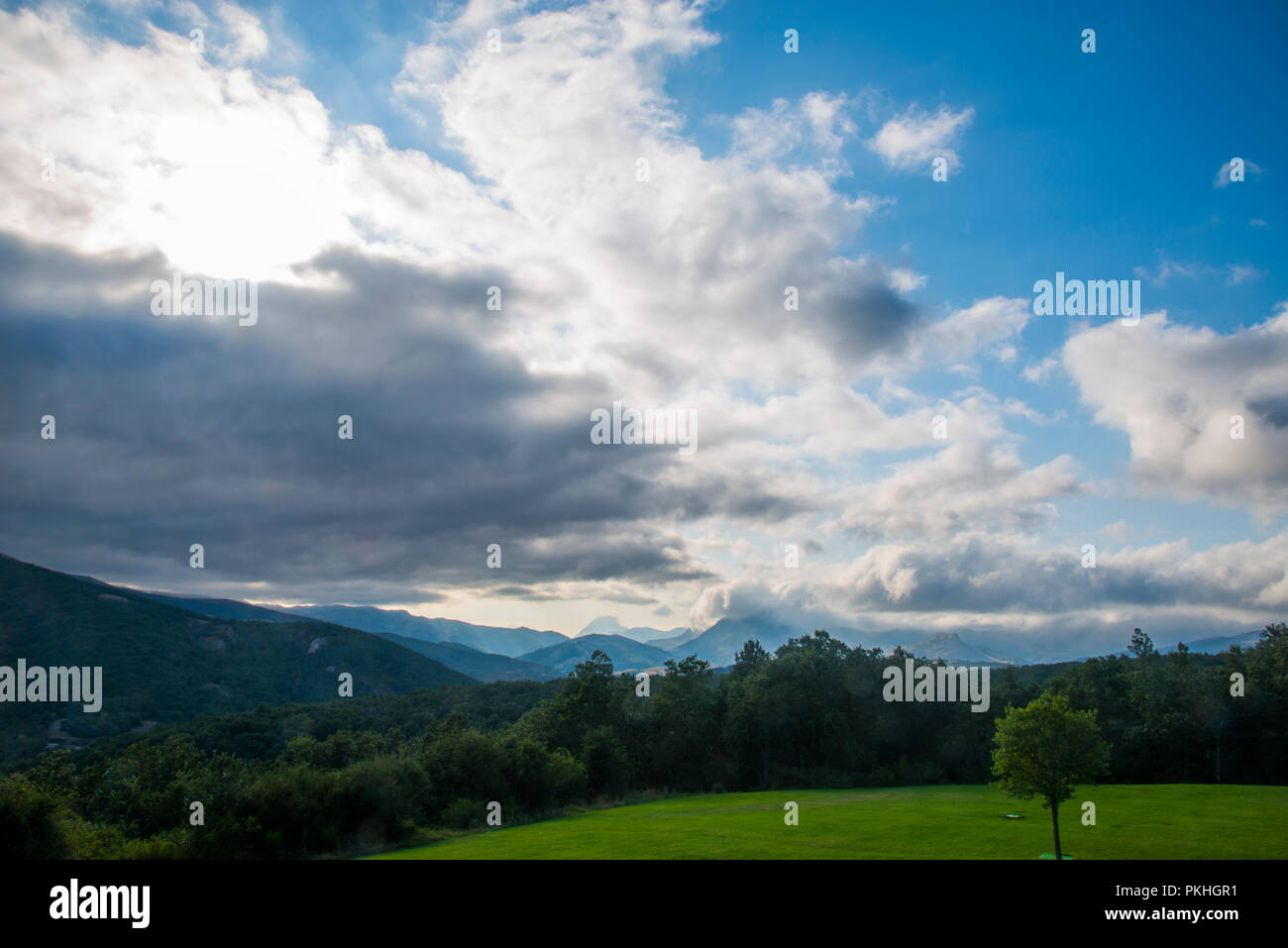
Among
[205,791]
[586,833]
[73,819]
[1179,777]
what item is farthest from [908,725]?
[73,819]

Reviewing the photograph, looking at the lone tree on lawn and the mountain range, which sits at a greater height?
the lone tree on lawn

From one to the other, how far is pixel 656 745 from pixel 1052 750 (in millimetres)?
59359

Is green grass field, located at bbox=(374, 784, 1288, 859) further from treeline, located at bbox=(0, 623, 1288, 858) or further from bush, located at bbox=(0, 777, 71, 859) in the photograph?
bush, located at bbox=(0, 777, 71, 859)

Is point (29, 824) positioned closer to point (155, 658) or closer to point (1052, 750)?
point (1052, 750)

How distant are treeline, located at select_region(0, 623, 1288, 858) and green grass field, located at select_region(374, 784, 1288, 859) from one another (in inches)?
204

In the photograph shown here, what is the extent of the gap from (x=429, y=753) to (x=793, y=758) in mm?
46247

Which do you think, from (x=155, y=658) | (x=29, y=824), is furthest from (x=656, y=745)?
(x=155, y=658)

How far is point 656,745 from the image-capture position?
77375mm

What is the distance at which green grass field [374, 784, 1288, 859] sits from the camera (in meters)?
31.8

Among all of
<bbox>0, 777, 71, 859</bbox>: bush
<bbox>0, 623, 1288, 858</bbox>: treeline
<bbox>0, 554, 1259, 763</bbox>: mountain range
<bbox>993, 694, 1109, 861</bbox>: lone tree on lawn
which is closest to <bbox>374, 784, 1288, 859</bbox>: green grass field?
<bbox>0, 623, 1288, 858</bbox>: treeline

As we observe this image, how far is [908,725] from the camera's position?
82.7 metres
